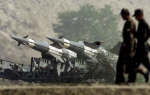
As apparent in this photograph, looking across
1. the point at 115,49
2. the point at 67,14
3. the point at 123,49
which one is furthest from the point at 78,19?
the point at 123,49

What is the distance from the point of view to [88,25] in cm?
12612

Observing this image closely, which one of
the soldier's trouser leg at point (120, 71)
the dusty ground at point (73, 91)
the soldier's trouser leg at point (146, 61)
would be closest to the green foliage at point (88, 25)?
the soldier's trouser leg at point (120, 71)

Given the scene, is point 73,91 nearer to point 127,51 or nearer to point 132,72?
point 127,51

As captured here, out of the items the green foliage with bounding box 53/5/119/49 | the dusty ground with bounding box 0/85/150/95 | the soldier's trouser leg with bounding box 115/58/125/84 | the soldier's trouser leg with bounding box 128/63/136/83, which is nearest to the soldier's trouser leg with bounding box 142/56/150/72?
the soldier's trouser leg with bounding box 128/63/136/83

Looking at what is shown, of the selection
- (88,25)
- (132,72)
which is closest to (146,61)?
(132,72)

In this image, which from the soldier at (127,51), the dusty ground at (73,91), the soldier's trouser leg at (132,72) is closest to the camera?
the dusty ground at (73,91)

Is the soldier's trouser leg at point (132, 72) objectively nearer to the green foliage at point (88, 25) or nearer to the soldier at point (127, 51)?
the soldier at point (127, 51)

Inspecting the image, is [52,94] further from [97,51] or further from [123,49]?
[97,51]

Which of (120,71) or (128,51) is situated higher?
(128,51)

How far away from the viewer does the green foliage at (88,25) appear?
124 meters

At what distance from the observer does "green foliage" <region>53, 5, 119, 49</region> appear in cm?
12381

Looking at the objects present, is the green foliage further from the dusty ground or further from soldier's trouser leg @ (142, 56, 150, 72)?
the dusty ground

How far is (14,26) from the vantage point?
12025cm

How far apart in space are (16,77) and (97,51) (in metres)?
7.87
